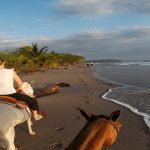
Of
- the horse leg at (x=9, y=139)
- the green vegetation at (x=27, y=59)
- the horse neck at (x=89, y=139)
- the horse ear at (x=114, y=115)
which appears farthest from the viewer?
the green vegetation at (x=27, y=59)

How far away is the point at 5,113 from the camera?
19.2 ft

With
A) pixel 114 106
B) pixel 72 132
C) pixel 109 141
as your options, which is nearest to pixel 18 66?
pixel 114 106

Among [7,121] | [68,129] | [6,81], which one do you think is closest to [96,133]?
[7,121]

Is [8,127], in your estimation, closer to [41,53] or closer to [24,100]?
[24,100]

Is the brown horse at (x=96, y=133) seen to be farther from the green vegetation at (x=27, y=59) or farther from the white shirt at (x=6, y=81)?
the green vegetation at (x=27, y=59)

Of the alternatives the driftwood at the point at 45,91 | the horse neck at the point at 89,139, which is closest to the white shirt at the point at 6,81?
the horse neck at the point at 89,139

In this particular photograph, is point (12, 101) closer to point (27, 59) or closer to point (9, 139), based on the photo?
point (9, 139)

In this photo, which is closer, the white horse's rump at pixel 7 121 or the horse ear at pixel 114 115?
the horse ear at pixel 114 115

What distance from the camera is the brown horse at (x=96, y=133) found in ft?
11.6

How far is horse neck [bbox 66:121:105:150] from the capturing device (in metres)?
3.52

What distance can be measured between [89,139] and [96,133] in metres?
0.13

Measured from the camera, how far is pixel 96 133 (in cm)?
371

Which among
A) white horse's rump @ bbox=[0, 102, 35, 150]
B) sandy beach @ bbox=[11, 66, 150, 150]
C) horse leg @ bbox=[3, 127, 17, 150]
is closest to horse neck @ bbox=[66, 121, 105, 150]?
white horse's rump @ bbox=[0, 102, 35, 150]

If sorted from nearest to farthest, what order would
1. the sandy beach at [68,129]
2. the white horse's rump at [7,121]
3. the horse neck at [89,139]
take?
the horse neck at [89,139]
the white horse's rump at [7,121]
the sandy beach at [68,129]
